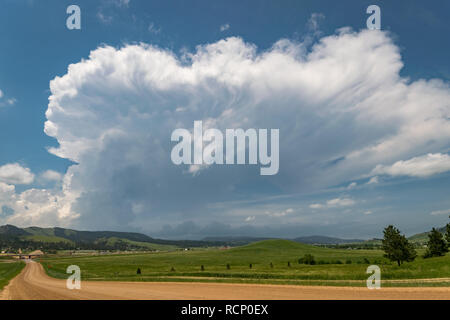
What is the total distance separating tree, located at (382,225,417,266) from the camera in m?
63.6

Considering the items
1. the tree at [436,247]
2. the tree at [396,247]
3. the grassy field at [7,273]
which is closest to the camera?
the grassy field at [7,273]

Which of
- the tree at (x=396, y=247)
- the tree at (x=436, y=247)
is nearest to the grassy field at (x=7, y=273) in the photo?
the tree at (x=396, y=247)

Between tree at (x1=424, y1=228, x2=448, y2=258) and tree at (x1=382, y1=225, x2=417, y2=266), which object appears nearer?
tree at (x1=382, y1=225, x2=417, y2=266)

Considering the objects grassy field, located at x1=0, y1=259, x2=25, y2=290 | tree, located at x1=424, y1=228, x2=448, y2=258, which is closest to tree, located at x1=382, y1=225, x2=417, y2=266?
tree, located at x1=424, y1=228, x2=448, y2=258

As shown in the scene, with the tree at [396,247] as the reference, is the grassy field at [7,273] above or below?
below

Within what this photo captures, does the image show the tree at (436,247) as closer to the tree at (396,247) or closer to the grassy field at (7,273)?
the tree at (396,247)

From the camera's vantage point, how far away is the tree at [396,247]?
63.6 meters

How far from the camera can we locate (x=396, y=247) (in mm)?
64312

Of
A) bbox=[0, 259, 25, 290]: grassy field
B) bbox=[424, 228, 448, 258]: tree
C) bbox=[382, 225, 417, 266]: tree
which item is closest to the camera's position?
bbox=[0, 259, 25, 290]: grassy field

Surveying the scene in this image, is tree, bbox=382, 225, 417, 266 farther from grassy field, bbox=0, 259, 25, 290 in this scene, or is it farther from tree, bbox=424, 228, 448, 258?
grassy field, bbox=0, 259, 25, 290

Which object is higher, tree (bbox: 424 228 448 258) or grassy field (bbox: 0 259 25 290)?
tree (bbox: 424 228 448 258)

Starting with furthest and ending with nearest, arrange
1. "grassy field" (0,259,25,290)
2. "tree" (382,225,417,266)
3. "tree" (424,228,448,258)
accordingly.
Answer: "tree" (424,228,448,258)
"tree" (382,225,417,266)
"grassy field" (0,259,25,290)
